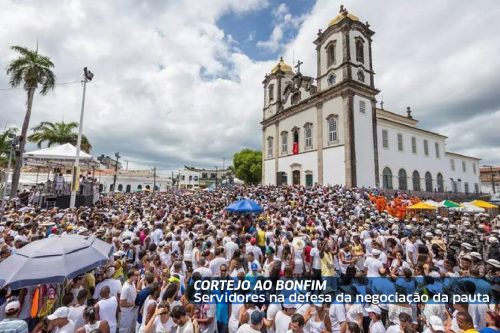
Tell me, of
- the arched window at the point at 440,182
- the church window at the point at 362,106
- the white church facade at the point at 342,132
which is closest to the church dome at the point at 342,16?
the white church facade at the point at 342,132

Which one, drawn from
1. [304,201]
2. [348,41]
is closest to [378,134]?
[348,41]

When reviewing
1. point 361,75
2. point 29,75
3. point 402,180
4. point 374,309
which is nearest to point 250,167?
point 402,180

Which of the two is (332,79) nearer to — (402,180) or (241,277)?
(402,180)

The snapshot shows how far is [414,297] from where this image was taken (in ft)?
15.9

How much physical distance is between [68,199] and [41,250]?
15.6 m

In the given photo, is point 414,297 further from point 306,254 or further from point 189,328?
point 189,328

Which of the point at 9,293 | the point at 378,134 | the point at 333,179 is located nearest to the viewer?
the point at 9,293

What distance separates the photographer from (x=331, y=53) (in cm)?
2895

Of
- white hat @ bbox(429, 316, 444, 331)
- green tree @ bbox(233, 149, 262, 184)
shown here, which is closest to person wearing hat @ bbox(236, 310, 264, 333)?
white hat @ bbox(429, 316, 444, 331)

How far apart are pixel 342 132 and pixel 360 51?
9.75m

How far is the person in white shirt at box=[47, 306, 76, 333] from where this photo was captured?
3387 millimetres

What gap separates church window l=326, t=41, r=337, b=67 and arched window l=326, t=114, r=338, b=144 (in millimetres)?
6088

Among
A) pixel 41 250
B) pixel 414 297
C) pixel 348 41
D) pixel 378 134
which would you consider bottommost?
pixel 414 297

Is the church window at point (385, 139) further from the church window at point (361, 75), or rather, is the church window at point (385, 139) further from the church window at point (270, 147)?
the church window at point (270, 147)
